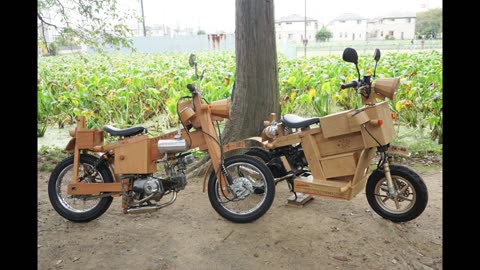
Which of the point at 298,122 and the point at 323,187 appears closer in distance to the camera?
the point at 323,187

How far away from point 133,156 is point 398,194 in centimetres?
244

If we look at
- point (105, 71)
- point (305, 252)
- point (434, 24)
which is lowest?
point (305, 252)

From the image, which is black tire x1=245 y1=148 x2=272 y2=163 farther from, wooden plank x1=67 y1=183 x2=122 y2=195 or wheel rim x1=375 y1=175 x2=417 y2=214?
wooden plank x1=67 y1=183 x2=122 y2=195

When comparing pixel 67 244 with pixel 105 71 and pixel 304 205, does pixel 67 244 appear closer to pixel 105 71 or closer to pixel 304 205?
pixel 304 205

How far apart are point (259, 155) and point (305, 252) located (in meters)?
1.43

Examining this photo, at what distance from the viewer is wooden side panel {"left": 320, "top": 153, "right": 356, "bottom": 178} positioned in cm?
369

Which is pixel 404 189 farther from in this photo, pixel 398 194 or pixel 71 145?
pixel 71 145

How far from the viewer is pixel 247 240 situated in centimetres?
348

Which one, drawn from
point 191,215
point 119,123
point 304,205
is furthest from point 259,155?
point 119,123

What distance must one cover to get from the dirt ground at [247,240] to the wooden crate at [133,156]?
0.53 meters

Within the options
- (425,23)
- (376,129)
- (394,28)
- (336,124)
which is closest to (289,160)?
(336,124)

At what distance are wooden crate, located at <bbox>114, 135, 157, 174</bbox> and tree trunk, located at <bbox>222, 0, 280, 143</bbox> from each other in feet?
4.94

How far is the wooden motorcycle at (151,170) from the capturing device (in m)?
3.78

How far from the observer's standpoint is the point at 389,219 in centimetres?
374
